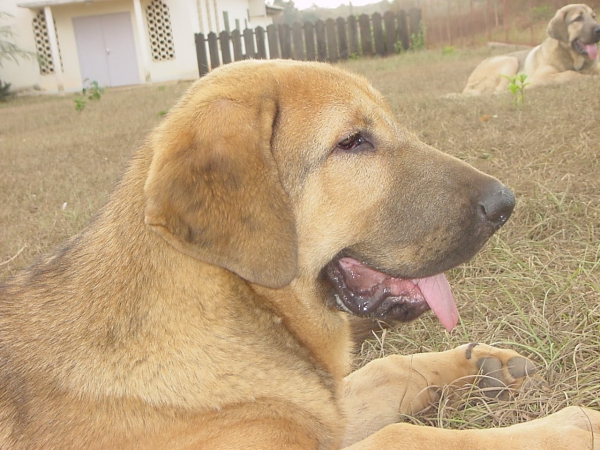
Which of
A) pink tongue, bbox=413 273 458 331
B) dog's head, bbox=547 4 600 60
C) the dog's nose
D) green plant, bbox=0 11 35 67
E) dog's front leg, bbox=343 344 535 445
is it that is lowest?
dog's front leg, bbox=343 344 535 445

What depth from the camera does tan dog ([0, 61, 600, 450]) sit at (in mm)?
2348

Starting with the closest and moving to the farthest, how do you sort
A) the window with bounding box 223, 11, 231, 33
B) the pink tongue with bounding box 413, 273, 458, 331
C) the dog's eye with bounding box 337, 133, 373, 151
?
1. the dog's eye with bounding box 337, 133, 373, 151
2. the pink tongue with bounding box 413, 273, 458, 331
3. the window with bounding box 223, 11, 231, 33

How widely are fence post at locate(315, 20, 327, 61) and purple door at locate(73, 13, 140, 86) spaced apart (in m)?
9.52

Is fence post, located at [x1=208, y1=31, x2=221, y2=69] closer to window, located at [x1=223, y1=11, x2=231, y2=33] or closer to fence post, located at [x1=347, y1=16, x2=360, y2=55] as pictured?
fence post, located at [x1=347, y1=16, x2=360, y2=55]

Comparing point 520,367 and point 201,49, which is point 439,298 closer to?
point 520,367

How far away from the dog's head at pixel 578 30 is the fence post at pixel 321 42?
14.4m

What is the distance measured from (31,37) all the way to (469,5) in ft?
68.1

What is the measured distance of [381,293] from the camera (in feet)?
9.36

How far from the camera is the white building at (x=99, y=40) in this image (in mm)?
30141

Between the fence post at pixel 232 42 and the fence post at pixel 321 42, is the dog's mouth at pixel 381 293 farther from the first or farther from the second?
the fence post at pixel 321 42

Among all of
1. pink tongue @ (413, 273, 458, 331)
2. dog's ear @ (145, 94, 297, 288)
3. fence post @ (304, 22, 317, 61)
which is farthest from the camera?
fence post @ (304, 22, 317, 61)

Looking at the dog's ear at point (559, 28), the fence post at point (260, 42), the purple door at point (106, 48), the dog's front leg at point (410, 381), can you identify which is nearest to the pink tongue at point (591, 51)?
the dog's ear at point (559, 28)

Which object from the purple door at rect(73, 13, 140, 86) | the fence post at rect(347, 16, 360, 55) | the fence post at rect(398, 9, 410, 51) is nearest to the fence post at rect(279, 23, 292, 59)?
the fence post at rect(347, 16, 360, 55)

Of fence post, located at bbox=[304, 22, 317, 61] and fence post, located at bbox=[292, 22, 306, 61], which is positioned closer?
fence post, located at bbox=[304, 22, 317, 61]
